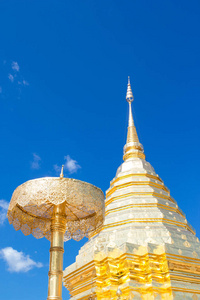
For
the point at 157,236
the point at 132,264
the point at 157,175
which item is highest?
the point at 157,175

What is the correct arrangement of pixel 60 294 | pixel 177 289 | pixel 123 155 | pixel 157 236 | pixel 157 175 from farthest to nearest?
1. pixel 123 155
2. pixel 157 175
3. pixel 157 236
4. pixel 60 294
5. pixel 177 289

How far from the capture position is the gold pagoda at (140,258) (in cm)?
932

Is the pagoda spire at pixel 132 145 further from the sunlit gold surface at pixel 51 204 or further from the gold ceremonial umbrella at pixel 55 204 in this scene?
the gold ceremonial umbrella at pixel 55 204

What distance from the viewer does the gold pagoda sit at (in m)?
9.32

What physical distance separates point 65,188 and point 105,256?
235cm

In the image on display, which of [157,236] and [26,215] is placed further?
[26,215]

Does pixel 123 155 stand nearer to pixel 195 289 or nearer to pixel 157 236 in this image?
pixel 157 236

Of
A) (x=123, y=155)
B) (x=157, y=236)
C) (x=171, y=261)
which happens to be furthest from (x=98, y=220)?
(x=123, y=155)

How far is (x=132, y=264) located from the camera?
954 centimetres

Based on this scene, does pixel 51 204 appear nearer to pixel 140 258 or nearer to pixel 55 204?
pixel 55 204

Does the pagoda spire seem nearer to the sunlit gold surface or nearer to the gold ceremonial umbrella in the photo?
the sunlit gold surface

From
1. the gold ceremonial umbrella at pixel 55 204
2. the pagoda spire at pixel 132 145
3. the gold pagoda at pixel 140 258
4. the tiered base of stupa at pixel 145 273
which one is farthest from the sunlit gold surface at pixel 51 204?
the pagoda spire at pixel 132 145

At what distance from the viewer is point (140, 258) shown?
962 cm

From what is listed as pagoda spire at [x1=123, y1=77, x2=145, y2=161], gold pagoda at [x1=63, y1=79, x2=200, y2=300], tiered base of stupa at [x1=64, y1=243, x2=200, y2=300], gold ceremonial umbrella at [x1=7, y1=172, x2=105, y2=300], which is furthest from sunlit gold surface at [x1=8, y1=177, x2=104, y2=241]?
pagoda spire at [x1=123, y1=77, x2=145, y2=161]
